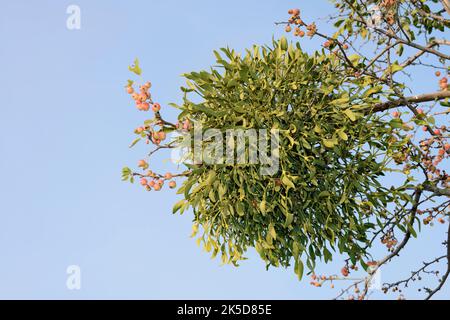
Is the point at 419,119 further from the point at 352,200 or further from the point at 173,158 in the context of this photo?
the point at 173,158

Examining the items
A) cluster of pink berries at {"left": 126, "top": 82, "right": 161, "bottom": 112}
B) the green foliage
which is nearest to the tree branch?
the green foliage

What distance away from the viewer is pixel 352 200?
21.1 ft

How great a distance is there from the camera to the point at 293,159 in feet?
20.2

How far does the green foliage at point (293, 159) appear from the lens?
6074 millimetres

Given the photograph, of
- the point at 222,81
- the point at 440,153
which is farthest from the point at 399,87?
the point at 222,81

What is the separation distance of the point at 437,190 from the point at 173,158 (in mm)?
3246

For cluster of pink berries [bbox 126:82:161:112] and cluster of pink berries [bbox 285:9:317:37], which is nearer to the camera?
cluster of pink berries [bbox 126:82:161:112]

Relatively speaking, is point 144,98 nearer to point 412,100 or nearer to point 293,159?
point 293,159

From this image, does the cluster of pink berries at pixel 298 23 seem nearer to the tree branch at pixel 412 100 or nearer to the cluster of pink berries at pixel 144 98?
the tree branch at pixel 412 100

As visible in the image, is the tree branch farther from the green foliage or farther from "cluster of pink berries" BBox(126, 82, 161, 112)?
"cluster of pink berries" BBox(126, 82, 161, 112)

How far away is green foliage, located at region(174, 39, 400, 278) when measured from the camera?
6.07 meters

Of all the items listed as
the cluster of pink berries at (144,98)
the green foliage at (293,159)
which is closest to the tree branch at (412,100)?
the green foliage at (293,159)

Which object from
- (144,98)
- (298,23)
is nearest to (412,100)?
(298,23)

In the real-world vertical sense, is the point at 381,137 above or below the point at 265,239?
above
